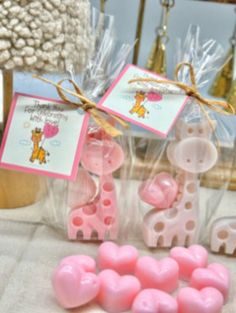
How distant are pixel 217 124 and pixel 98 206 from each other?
22 centimetres

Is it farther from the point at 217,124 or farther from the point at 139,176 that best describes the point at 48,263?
the point at 217,124

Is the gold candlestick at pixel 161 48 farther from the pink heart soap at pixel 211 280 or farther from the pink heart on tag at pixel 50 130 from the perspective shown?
the pink heart soap at pixel 211 280

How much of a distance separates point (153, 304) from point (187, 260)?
12cm

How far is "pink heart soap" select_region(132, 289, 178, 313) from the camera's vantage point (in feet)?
1.80

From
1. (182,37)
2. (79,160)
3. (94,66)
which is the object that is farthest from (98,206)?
(182,37)

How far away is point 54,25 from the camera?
651 mm

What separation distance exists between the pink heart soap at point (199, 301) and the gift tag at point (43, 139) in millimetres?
213

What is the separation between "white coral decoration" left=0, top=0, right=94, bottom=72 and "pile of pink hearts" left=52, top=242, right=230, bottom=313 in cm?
27

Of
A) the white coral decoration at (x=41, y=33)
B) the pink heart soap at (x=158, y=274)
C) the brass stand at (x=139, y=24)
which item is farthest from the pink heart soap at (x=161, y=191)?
the brass stand at (x=139, y=24)

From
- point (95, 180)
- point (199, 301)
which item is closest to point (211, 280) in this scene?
point (199, 301)

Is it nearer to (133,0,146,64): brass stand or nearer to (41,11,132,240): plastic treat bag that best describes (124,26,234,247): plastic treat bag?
(41,11,132,240): plastic treat bag

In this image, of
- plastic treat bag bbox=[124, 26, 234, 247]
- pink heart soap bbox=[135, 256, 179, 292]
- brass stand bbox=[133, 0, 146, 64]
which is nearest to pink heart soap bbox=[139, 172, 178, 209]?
plastic treat bag bbox=[124, 26, 234, 247]

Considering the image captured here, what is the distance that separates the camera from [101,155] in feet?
2.27

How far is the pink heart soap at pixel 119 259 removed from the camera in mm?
646
